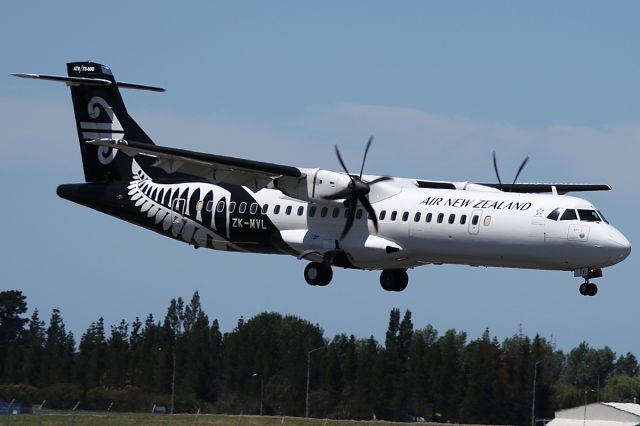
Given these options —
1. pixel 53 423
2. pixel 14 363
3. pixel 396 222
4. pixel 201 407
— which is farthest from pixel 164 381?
pixel 396 222

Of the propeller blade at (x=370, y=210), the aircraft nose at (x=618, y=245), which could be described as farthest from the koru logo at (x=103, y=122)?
the aircraft nose at (x=618, y=245)

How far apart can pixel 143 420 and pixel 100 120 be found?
1074cm

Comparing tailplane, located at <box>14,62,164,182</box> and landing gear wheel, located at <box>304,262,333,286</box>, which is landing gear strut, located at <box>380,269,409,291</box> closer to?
landing gear wheel, located at <box>304,262,333,286</box>

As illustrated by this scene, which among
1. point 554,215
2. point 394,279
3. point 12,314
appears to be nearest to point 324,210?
point 394,279

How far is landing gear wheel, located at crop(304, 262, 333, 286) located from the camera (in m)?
39.1

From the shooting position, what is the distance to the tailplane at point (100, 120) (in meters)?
43.3

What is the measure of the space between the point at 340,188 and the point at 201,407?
20.4m

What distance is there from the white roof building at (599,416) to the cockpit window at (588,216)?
80.0 ft

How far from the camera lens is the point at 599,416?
60.1 meters

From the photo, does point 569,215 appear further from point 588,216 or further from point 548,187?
point 548,187

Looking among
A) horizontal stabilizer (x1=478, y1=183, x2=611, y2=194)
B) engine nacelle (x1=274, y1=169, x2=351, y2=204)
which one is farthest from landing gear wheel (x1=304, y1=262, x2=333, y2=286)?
horizontal stabilizer (x1=478, y1=183, x2=611, y2=194)

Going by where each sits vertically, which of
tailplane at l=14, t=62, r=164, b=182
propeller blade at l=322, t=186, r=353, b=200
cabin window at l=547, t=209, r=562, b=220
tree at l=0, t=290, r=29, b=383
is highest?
tailplane at l=14, t=62, r=164, b=182

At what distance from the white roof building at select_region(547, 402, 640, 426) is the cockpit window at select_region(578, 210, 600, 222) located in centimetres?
2438

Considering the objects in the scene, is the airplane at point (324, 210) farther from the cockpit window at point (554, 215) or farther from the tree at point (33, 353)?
the tree at point (33, 353)
